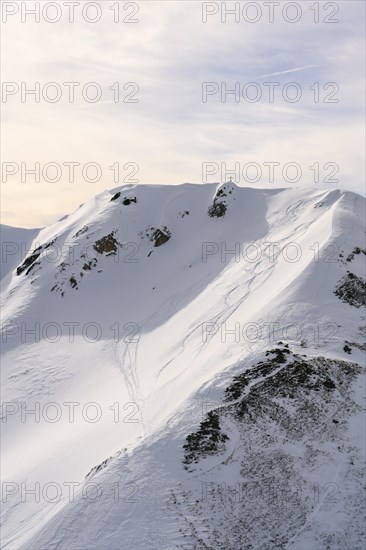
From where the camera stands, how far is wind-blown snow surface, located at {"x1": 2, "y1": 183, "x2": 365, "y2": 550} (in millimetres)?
20484

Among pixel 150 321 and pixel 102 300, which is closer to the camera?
pixel 150 321

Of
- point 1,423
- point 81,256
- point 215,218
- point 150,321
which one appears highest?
point 215,218

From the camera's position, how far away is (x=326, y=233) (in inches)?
1479

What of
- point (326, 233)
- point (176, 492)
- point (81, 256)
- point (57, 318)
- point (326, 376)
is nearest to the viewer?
point (176, 492)

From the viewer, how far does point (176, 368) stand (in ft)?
101

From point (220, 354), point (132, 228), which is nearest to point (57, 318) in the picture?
point (132, 228)

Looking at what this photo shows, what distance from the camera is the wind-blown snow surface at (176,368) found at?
20484 millimetres

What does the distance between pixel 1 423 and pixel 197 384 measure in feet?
57.6

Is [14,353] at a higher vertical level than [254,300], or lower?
lower

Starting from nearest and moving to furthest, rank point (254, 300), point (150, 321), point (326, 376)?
point (326, 376), point (254, 300), point (150, 321)

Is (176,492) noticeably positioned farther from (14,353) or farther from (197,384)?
(14,353)

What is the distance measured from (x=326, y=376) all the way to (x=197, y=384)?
250 inches

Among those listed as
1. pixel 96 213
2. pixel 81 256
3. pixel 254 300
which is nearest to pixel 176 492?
pixel 254 300

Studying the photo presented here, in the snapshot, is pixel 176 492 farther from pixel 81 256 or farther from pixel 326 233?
pixel 81 256
